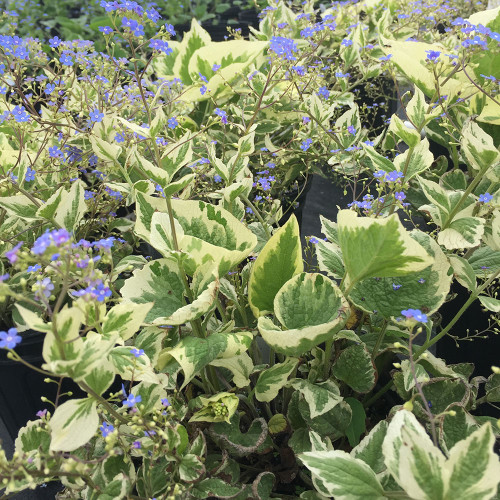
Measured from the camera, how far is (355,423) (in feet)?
2.87

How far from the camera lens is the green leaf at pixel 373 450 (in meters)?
0.74

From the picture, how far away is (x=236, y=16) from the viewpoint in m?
4.20

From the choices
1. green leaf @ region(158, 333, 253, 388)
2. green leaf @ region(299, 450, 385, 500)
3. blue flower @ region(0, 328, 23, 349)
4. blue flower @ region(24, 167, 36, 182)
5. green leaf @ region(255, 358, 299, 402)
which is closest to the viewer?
blue flower @ region(0, 328, 23, 349)

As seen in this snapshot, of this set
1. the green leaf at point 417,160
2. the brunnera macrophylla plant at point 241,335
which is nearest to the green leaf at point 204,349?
the brunnera macrophylla plant at point 241,335

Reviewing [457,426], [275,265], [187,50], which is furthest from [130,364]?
[187,50]

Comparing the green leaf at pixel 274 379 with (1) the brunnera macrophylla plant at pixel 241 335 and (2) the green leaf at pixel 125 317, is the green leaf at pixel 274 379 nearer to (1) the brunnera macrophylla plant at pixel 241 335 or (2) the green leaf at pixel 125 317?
(1) the brunnera macrophylla plant at pixel 241 335

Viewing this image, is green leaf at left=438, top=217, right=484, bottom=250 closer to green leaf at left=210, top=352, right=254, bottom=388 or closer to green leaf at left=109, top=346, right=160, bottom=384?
green leaf at left=210, top=352, right=254, bottom=388

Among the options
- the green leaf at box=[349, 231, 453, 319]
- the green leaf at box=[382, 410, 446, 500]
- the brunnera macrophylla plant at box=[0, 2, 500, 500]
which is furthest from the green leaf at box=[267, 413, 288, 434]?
the green leaf at box=[382, 410, 446, 500]

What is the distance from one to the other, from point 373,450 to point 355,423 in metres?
0.13

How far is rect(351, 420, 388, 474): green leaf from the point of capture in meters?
0.74

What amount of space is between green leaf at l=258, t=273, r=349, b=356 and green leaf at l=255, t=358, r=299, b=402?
51mm

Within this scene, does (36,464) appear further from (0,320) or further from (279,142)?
(279,142)

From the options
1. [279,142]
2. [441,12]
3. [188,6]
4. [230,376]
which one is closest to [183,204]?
[230,376]

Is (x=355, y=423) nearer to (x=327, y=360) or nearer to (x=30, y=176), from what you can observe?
(x=327, y=360)
